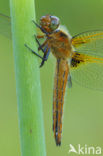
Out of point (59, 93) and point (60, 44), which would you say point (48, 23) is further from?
point (59, 93)

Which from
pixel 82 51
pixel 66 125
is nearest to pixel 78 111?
pixel 66 125

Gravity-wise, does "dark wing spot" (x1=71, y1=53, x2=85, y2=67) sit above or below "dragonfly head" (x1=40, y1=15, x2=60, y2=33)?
below

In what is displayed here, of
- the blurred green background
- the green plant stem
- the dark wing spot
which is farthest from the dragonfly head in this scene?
the blurred green background

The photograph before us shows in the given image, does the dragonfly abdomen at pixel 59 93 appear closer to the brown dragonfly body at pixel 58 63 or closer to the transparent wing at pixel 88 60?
the brown dragonfly body at pixel 58 63

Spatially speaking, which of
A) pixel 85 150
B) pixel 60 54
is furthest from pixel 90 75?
pixel 85 150

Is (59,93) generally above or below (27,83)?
below

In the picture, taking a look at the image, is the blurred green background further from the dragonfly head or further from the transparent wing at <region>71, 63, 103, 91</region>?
the dragonfly head
